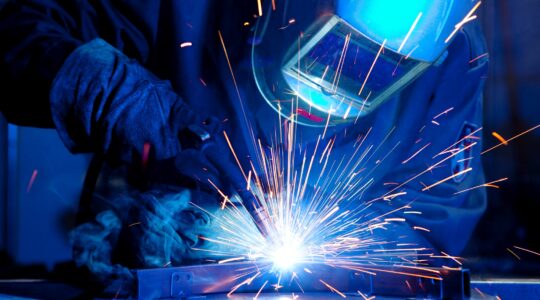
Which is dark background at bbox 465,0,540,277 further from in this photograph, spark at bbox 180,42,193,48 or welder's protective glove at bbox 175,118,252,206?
welder's protective glove at bbox 175,118,252,206

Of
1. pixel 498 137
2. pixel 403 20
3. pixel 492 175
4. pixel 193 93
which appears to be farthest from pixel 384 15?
pixel 492 175

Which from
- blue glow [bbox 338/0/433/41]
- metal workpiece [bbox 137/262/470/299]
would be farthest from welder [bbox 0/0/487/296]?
metal workpiece [bbox 137/262/470/299]

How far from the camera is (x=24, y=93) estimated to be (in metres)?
1.11

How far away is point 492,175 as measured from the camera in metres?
2.60

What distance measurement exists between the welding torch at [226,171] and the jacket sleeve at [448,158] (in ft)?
2.31

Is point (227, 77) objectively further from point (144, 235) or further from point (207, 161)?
point (144, 235)

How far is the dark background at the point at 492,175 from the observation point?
1770 millimetres

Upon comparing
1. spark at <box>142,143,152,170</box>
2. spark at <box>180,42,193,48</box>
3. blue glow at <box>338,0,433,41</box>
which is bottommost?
spark at <box>142,143,152,170</box>

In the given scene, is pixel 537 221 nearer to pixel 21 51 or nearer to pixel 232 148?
pixel 232 148

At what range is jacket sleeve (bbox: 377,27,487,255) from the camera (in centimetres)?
162

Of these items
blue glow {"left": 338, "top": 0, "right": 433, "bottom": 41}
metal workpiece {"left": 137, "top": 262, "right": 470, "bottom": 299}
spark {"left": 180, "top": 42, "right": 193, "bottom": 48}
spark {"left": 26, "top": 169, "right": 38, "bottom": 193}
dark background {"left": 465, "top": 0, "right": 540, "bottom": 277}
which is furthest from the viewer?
dark background {"left": 465, "top": 0, "right": 540, "bottom": 277}

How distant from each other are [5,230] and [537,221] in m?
2.47

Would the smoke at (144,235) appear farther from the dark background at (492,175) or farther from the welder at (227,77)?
the dark background at (492,175)

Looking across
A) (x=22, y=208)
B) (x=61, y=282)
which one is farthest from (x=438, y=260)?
(x=22, y=208)
